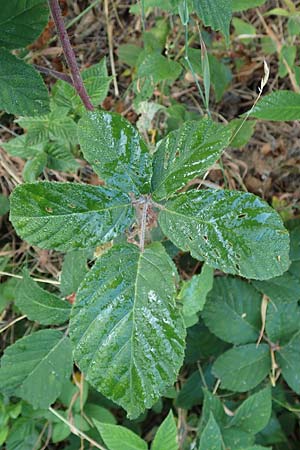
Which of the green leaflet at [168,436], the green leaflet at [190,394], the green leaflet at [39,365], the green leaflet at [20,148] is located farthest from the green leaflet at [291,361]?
the green leaflet at [20,148]

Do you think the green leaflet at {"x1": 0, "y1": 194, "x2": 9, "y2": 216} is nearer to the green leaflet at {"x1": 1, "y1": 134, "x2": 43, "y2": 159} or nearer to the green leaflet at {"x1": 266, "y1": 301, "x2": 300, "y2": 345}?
the green leaflet at {"x1": 1, "y1": 134, "x2": 43, "y2": 159}

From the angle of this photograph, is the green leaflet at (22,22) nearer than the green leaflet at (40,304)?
Yes

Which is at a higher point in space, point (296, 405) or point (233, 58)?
point (233, 58)

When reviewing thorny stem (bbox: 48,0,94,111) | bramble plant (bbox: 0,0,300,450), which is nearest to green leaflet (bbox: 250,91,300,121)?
bramble plant (bbox: 0,0,300,450)

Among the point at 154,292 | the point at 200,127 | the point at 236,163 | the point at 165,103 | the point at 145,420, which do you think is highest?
the point at 200,127

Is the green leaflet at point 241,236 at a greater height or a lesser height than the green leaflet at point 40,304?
greater

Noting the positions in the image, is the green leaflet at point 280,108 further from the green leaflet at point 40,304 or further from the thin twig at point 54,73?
the green leaflet at point 40,304

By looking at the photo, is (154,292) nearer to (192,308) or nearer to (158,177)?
(158,177)

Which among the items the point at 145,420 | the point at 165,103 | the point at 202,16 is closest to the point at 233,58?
the point at 165,103

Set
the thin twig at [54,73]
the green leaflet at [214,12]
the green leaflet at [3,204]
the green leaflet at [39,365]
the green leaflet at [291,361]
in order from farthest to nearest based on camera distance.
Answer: the green leaflet at [3,204] → the green leaflet at [291,361] → the green leaflet at [39,365] → the thin twig at [54,73] → the green leaflet at [214,12]
